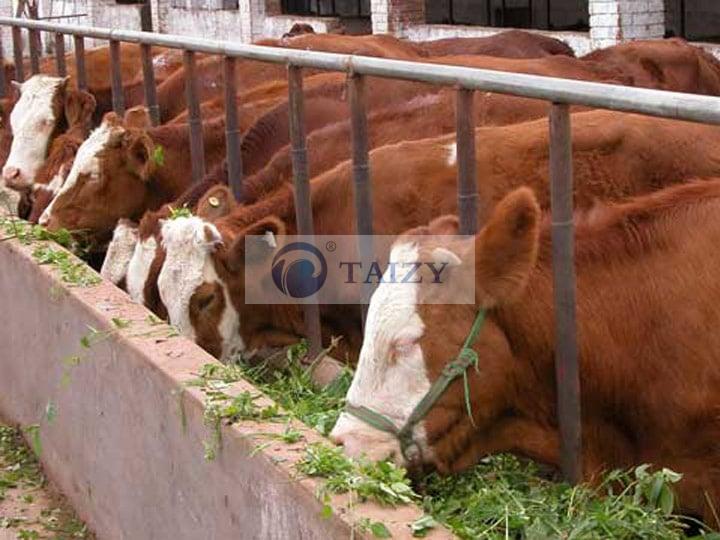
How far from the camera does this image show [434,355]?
12.7 ft

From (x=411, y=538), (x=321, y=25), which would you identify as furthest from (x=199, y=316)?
(x=321, y=25)

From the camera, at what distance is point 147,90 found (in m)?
8.02

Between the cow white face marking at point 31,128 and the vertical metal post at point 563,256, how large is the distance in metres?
5.52

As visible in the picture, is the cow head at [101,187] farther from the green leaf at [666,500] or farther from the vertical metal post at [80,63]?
the green leaf at [666,500]

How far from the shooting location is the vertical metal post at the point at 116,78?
26.5 ft

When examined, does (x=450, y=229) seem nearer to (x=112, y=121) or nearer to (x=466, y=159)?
(x=466, y=159)

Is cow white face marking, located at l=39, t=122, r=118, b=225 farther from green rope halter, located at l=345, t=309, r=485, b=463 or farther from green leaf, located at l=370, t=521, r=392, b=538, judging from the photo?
green leaf, located at l=370, t=521, r=392, b=538

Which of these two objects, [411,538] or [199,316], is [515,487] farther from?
[199,316]

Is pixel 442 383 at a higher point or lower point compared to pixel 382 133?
lower

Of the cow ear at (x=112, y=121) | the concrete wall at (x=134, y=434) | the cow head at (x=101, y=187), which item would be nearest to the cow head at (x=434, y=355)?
the concrete wall at (x=134, y=434)

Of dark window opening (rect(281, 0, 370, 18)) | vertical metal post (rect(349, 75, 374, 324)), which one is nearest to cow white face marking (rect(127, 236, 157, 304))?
vertical metal post (rect(349, 75, 374, 324))

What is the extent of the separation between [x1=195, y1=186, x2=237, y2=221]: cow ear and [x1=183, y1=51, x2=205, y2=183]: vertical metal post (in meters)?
0.81

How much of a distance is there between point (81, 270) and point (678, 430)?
3123 mm

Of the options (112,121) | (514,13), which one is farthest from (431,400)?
(514,13)
